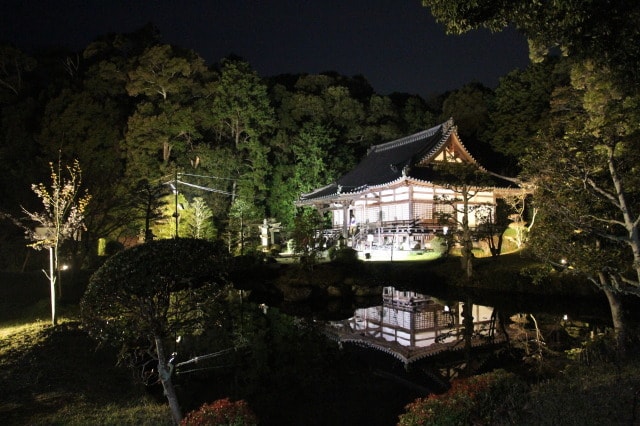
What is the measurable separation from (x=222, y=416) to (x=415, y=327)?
955cm

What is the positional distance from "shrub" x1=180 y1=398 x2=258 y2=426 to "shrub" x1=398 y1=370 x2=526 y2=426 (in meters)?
2.03

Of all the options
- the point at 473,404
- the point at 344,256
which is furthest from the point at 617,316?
the point at 344,256

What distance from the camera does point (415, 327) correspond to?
13.8 meters

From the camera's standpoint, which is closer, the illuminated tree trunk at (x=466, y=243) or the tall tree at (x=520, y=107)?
the illuminated tree trunk at (x=466, y=243)

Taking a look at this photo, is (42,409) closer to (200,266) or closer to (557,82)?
(200,266)

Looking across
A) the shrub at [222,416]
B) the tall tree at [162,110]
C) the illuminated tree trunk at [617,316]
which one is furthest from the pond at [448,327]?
the tall tree at [162,110]

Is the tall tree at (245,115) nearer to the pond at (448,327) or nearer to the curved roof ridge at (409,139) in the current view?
the curved roof ridge at (409,139)

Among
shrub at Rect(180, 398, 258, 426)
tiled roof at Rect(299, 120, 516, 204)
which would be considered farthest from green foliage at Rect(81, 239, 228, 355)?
tiled roof at Rect(299, 120, 516, 204)

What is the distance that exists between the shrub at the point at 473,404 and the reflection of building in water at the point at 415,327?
14.5ft

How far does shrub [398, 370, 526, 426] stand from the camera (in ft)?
17.7

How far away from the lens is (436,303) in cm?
1739

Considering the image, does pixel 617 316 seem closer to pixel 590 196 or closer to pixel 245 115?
pixel 590 196

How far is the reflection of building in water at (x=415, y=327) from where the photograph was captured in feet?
38.6

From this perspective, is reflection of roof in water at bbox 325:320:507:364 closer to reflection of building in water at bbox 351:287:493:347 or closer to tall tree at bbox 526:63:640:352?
reflection of building in water at bbox 351:287:493:347
